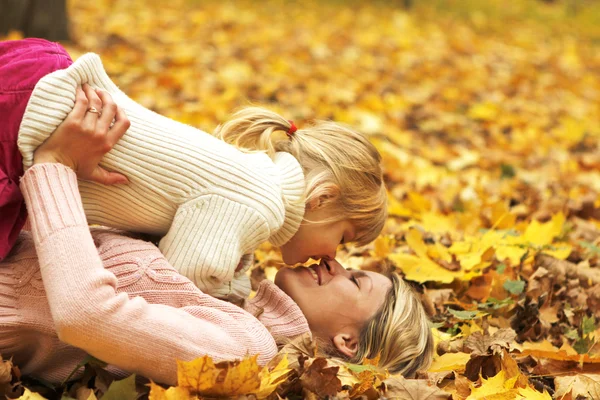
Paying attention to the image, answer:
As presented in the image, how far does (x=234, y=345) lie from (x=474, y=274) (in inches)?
55.0

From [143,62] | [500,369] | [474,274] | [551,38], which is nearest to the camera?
[500,369]

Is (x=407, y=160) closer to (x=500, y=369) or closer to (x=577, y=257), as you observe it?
(x=577, y=257)

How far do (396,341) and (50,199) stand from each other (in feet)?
3.83

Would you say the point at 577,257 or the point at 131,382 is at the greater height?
the point at 131,382

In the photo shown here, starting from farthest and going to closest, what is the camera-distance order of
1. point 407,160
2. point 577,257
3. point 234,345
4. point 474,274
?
point 407,160 → point 577,257 → point 474,274 → point 234,345

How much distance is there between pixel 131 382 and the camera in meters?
2.00

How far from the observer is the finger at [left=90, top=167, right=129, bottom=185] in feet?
7.42

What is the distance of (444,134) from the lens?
21.3 ft

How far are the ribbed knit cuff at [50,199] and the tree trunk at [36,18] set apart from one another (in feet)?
17.5

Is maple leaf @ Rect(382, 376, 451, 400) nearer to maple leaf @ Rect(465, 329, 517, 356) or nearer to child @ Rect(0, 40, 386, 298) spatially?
maple leaf @ Rect(465, 329, 517, 356)

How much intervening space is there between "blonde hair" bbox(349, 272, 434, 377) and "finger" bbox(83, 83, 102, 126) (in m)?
1.07

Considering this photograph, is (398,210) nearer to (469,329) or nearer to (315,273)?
(469,329)

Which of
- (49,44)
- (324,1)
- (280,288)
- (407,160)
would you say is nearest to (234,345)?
(280,288)

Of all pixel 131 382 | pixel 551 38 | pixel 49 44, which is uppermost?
pixel 49 44
